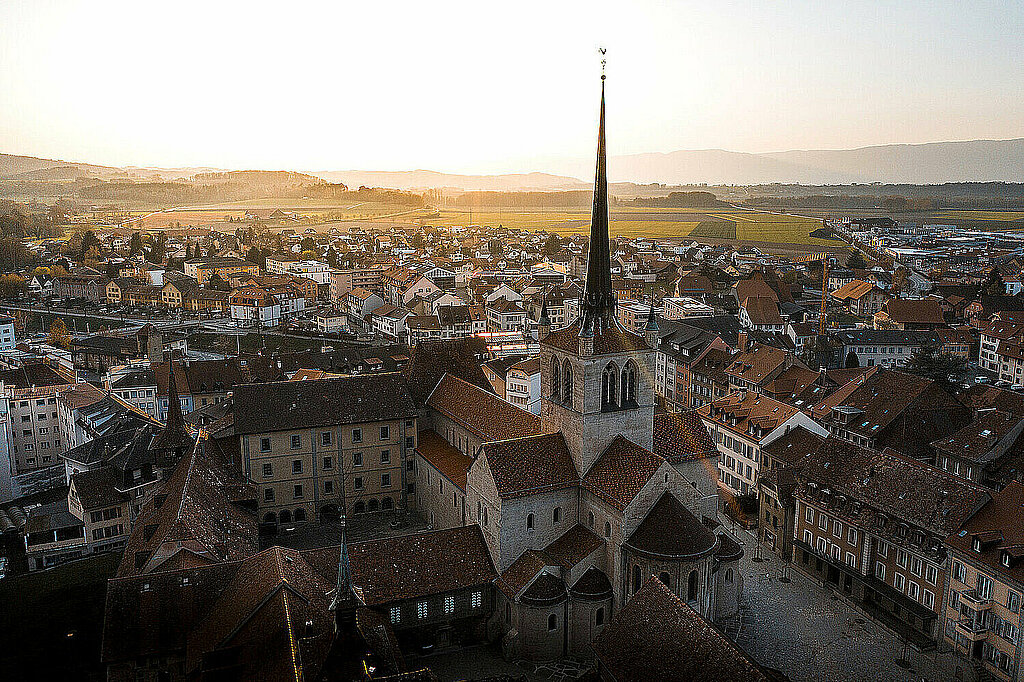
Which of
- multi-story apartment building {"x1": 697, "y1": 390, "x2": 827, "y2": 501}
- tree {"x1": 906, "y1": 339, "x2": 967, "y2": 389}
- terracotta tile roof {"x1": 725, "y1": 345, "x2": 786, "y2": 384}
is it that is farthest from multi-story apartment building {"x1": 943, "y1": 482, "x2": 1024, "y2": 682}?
terracotta tile roof {"x1": 725, "y1": 345, "x2": 786, "y2": 384}

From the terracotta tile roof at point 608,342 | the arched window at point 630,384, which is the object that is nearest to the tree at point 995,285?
the arched window at point 630,384

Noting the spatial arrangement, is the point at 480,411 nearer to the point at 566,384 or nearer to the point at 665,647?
the point at 566,384

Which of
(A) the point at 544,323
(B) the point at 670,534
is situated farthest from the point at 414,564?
(A) the point at 544,323

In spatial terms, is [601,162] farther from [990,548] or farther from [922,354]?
[922,354]

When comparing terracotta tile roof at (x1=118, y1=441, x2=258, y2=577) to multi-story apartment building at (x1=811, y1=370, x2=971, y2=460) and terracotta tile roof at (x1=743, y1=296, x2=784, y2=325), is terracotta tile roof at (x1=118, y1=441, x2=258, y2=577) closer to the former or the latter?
multi-story apartment building at (x1=811, y1=370, x2=971, y2=460)

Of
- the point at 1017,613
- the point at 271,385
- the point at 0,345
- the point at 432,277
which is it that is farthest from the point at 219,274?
the point at 1017,613
